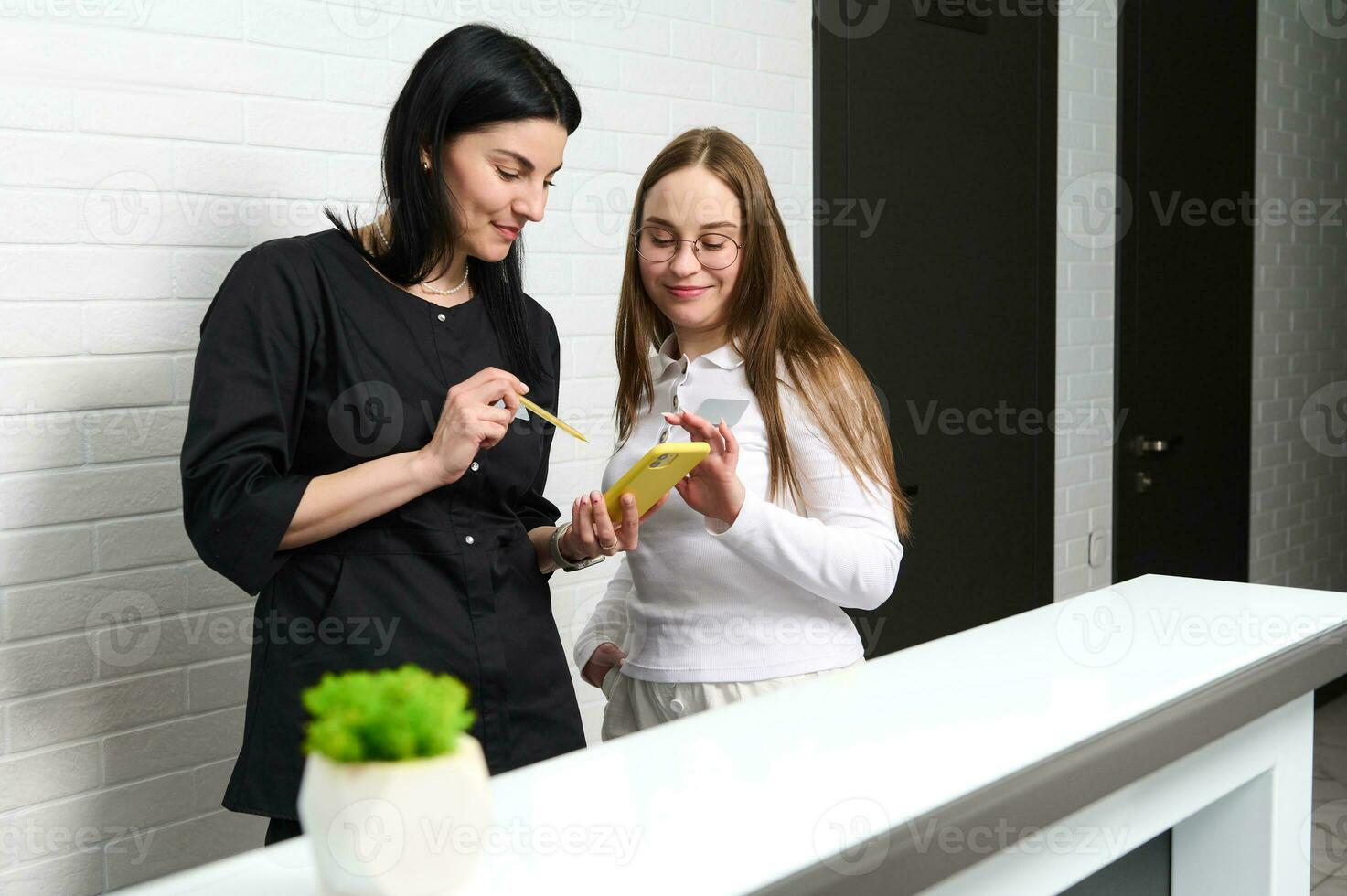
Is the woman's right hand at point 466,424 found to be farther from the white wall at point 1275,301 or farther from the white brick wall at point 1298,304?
the white brick wall at point 1298,304

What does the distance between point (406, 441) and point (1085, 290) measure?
3242 mm

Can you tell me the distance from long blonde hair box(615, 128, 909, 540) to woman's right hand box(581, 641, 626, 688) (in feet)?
1.11

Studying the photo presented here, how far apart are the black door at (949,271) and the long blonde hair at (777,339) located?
60.4 inches

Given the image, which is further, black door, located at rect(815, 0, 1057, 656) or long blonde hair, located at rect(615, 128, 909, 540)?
black door, located at rect(815, 0, 1057, 656)

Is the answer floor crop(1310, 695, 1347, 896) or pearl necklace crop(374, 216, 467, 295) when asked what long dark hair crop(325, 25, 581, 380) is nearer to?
pearl necklace crop(374, 216, 467, 295)

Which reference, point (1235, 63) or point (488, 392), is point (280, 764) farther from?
point (1235, 63)

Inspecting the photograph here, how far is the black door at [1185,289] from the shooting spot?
4500 millimetres

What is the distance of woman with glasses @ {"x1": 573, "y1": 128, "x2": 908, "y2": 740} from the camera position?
1.69 meters

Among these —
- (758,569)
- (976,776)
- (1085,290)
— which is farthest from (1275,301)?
(976,776)

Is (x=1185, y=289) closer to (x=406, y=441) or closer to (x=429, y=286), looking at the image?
(x=429, y=286)

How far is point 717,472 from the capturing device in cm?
164

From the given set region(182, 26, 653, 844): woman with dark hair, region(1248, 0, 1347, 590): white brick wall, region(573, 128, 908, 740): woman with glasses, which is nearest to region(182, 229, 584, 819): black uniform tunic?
region(182, 26, 653, 844): woman with dark hair

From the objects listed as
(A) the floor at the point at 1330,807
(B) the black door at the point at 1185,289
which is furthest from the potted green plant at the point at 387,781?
(B) the black door at the point at 1185,289

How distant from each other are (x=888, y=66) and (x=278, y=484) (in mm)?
2495
